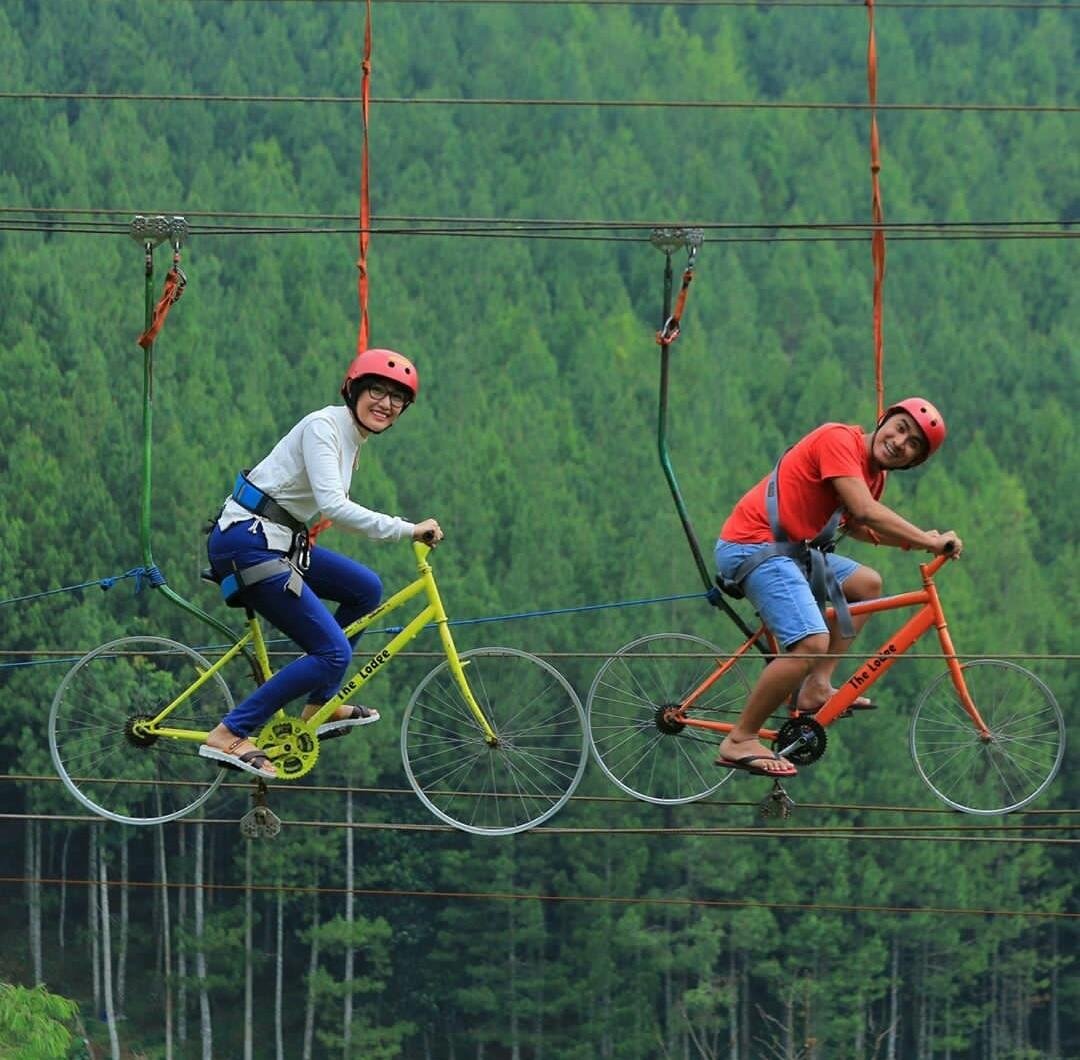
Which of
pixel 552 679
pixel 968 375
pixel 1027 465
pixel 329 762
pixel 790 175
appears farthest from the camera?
pixel 790 175

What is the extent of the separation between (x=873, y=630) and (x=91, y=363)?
26.0m

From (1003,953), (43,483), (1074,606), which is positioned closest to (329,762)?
(43,483)

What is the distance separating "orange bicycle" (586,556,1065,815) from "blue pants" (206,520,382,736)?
1.26 meters

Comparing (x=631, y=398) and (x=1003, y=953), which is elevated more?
(x=631, y=398)

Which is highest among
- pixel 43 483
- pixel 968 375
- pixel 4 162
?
pixel 4 162

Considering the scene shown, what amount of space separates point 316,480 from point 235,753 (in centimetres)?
140

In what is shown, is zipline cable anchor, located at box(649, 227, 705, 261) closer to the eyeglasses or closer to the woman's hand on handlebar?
the eyeglasses

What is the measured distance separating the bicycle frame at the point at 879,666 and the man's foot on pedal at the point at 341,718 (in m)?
1.52

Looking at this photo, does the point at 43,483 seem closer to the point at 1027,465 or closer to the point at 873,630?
the point at 873,630

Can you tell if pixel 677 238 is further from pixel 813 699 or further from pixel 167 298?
pixel 167 298

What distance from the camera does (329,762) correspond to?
56.8 m

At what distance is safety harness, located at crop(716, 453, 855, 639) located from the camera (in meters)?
10.6

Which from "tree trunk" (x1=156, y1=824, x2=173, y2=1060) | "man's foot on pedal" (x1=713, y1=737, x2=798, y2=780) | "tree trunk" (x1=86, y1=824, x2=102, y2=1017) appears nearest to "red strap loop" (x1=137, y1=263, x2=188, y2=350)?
"man's foot on pedal" (x1=713, y1=737, x2=798, y2=780)

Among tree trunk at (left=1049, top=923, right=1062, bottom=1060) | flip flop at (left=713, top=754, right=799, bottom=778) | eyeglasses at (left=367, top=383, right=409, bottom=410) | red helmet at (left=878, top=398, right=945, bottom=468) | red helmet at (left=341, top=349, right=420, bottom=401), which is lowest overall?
tree trunk at (left=1049, top=923, right=1062, bottom=1060)
